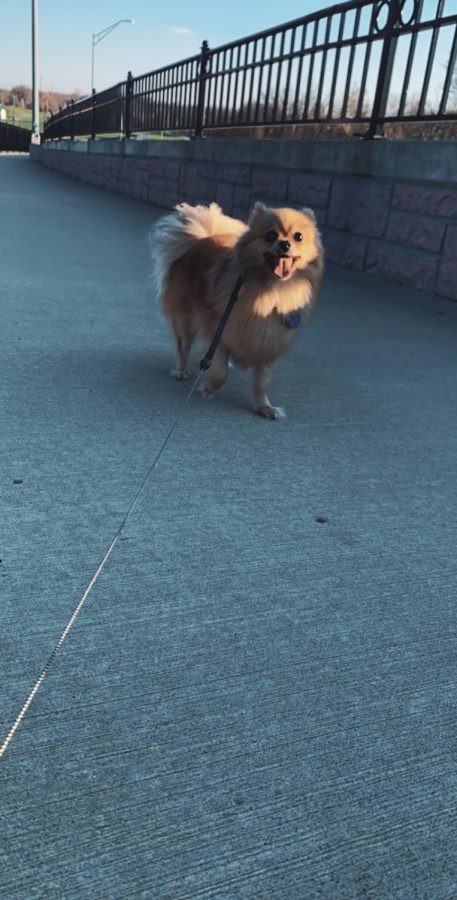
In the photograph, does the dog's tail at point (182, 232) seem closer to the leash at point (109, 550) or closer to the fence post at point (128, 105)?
the leash at point (109, 550)

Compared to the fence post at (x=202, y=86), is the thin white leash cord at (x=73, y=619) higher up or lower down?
lower down

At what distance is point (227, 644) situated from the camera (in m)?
1.65

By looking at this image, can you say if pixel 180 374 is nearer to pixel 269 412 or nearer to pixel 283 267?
pixel 269 412

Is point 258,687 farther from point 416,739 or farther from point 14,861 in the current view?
point 14,861

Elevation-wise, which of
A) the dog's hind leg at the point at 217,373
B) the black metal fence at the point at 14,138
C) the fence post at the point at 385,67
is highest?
the black metal fence at the point at 14,138

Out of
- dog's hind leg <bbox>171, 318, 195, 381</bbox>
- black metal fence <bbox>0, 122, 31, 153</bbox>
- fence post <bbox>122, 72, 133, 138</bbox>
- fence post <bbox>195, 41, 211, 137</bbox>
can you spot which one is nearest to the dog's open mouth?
dog's hind leg <bbox>171, 318, 195, 381</bbox>

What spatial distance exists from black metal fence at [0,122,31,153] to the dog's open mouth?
4132 centimetres

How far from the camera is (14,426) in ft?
9.27

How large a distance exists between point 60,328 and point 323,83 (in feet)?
15.5

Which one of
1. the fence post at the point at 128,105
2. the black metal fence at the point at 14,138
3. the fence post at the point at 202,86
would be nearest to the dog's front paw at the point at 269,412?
the fence post at the point at 202,86

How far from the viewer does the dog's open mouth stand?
2.87 m

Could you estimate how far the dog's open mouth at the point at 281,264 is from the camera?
2871mm

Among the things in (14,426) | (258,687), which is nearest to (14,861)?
(258,687)

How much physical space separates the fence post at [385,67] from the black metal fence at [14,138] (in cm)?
3751
